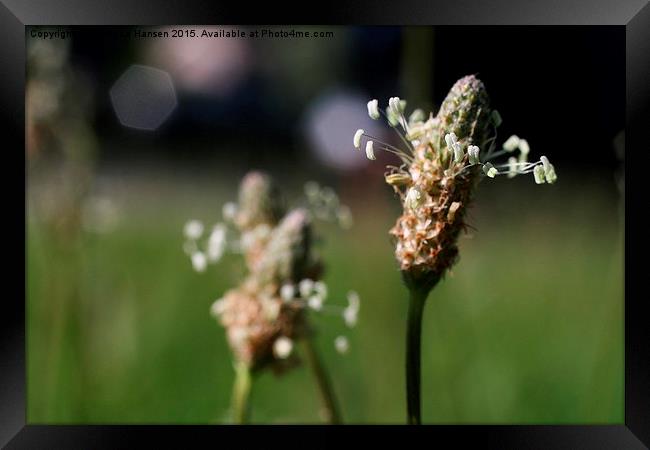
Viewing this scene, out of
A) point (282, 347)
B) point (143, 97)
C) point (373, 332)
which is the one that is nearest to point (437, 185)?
point (282, 347)

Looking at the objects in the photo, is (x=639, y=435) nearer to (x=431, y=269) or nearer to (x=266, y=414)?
(x=431, y=269)

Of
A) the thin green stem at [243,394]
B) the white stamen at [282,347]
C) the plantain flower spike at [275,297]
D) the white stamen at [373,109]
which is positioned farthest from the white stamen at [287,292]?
the white stamen at [373,109]

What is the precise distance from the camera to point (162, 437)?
6.55 ft

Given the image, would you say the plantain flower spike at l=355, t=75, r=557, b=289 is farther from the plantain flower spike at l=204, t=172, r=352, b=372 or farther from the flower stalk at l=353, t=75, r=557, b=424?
the plantain flower spike at l=204, t=172, r=352, b=372

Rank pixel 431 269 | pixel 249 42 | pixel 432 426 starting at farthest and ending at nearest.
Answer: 1. pixel 249 42
2. pixel 432 426
3. pixel 431 269

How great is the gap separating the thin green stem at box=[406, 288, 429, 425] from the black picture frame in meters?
0.38

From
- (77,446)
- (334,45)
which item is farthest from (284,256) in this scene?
(334,45)

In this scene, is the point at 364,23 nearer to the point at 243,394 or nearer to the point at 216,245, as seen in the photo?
the point at 216,245

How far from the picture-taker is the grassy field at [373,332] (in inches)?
123

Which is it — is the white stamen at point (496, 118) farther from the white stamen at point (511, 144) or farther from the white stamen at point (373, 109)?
the white stamen at point (373, 109)

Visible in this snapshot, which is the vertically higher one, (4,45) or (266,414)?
(4,45)

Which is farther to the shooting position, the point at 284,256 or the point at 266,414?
the point at 266,414

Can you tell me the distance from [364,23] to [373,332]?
6.08 ft

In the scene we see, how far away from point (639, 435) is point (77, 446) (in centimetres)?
145
